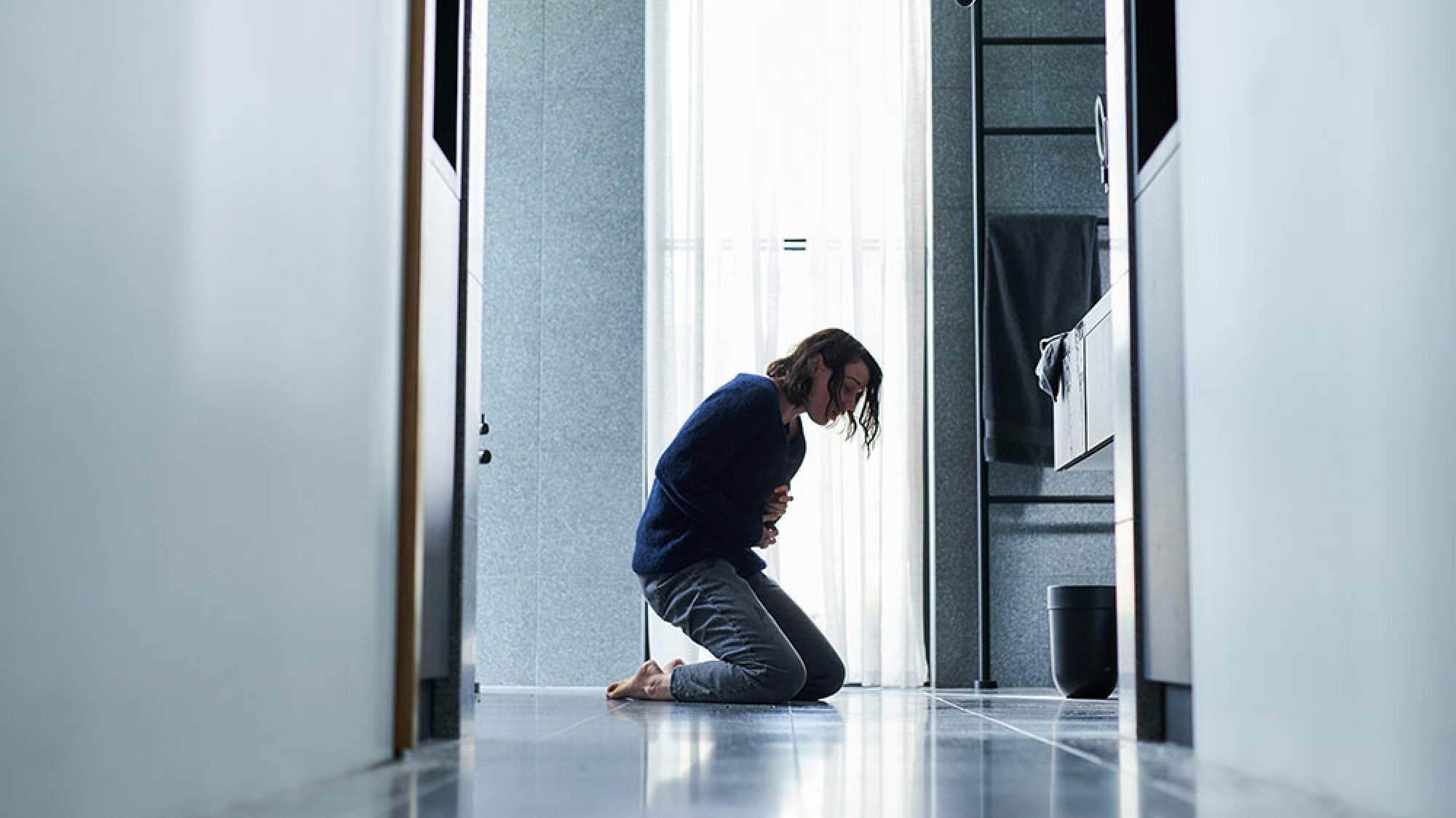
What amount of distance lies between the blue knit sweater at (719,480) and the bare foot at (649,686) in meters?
0.21

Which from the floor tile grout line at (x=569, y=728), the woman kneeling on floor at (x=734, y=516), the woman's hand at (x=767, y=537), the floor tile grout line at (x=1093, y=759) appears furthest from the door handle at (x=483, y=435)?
the floor tile grout line at (x=1093, y=759)

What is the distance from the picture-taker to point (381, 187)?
156 centimetres

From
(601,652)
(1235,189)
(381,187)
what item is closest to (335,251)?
(381,187)

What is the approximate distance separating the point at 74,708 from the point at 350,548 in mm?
617

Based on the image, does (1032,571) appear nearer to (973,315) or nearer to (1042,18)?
(973,315)

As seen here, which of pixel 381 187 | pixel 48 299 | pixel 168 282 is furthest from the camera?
pixel 381 187

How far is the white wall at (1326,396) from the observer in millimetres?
943

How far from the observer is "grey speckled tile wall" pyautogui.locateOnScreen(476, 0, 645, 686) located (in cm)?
451

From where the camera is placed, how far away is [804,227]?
183 inches

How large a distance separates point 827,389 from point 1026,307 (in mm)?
1476

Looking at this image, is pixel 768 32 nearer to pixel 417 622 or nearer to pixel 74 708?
pixel 417 622

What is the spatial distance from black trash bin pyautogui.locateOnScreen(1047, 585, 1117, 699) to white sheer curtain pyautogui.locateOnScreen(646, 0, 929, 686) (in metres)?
0.76

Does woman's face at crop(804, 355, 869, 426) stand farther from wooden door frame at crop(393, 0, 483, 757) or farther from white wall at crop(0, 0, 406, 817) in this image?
white wall at crop(0, 0, 406, 817)

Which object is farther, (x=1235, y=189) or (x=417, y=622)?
(x=417, y=622)
